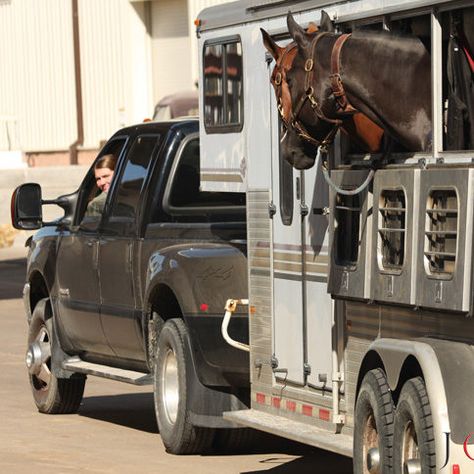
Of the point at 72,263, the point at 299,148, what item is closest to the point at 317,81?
the point at 299,148

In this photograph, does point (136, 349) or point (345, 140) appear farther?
point (136, 349)

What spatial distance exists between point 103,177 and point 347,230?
4.02 metres

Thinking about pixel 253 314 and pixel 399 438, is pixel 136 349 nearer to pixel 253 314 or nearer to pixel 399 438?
pixel 253 314

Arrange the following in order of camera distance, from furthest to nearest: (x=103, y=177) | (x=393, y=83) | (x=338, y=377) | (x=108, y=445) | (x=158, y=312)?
1. (x=103, y=177)
2. (x=108, y=445)
3. (x=158, y=312)
4. (x=338, y=377)
5. (x=393, y=83)

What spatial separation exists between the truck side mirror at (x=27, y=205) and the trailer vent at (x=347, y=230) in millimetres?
4031

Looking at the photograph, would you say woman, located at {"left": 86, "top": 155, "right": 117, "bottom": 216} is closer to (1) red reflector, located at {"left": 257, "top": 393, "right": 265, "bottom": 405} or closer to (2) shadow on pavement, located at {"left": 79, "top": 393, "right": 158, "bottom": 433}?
(2) shadow on pavement, located at {"left": 79, "top": 393, "right": 158, "bottom": 433}

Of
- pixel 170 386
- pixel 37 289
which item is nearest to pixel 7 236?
pixel 37 289

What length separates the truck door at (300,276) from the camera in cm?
858

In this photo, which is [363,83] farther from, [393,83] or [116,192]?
[116,192]

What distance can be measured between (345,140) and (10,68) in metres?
31.1

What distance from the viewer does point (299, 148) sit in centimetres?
824

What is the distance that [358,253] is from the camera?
7.88 metres

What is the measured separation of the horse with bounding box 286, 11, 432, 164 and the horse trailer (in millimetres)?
36

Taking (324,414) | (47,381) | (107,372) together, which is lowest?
(47,381)
